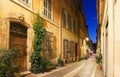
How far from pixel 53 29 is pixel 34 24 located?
4027 millimetres

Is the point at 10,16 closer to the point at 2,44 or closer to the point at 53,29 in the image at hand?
the point at 2,44

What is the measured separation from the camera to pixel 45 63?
448 inches

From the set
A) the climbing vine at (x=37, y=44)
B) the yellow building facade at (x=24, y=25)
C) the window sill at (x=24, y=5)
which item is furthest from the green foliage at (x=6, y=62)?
the climbing vine at (x=37, y=44)

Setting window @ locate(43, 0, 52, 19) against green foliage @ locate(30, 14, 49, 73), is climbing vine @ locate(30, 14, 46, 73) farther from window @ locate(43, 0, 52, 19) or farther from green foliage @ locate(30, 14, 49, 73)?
window @ locate(43, 0, 52, 19)

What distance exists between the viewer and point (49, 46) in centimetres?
1390

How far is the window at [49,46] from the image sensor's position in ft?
42.7

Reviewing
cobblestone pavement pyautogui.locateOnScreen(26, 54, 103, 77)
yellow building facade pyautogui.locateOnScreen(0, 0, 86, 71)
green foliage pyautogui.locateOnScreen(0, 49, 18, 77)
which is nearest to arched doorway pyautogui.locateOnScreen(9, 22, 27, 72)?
yellow building facade pyautogui.locateOnScreen(0, 0, 86, 71)

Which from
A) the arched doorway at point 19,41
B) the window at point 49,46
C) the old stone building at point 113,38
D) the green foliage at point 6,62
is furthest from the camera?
the window at point 49,46

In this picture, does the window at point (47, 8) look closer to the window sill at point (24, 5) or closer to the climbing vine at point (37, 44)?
the climbing vine at point (37, 44)

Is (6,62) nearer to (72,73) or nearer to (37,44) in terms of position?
(37,44)

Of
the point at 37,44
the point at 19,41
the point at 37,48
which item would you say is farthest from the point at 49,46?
the point at 19,41

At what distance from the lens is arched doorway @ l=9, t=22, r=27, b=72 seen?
29.2ft

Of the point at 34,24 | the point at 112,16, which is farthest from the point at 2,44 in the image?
the point at 112,16

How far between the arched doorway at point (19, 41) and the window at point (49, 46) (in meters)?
2.78
